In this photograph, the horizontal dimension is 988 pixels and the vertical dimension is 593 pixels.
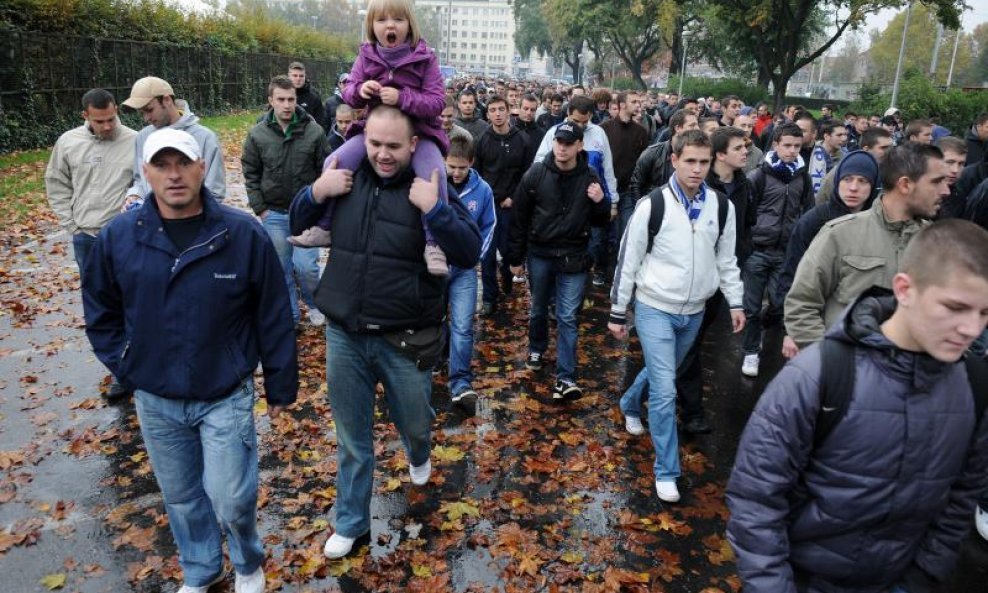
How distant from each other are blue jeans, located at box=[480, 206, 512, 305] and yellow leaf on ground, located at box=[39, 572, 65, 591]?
5035mm

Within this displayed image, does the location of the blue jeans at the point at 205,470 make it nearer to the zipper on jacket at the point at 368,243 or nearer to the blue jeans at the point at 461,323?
the zipper on jacket at the point at 368,243

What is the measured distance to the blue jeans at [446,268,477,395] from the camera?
19.3ft

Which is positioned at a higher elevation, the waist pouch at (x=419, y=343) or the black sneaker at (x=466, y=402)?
the waist pouch at (x=419, y=343)

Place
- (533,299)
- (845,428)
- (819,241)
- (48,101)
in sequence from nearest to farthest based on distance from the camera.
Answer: (845,428)
(819,241)
(533,299)
(48,101)

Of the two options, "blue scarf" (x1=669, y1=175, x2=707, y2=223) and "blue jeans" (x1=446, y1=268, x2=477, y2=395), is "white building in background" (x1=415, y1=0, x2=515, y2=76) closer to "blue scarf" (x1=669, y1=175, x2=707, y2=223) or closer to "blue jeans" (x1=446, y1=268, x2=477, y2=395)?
"blue jeans" (x1=446, y1=268, x2=477, y2=395)

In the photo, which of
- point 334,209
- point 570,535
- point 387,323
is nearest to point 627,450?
point 570,535

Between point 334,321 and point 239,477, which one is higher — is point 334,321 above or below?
above

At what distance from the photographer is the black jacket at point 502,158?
8.62 m

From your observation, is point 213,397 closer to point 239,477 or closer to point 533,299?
point 239,477

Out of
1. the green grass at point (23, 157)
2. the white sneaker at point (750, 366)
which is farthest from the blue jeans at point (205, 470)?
the green grass at point (23, 157)

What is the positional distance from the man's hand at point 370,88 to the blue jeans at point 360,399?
122cm

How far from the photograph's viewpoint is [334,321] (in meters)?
3.64

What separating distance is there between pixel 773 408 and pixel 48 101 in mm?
20661

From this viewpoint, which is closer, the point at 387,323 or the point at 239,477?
the point at 239,477
